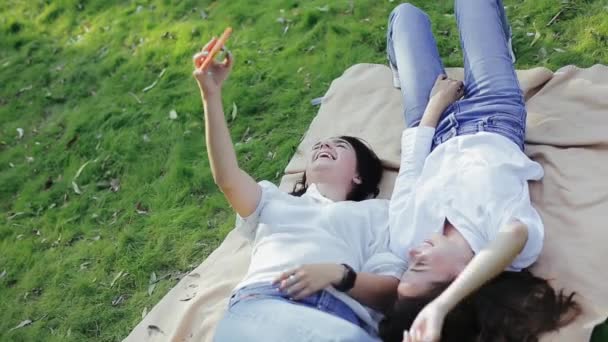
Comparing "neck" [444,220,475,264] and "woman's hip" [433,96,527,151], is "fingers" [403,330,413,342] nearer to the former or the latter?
"neck" [444,220,475,264]

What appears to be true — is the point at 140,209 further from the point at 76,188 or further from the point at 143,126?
the point at 143,126

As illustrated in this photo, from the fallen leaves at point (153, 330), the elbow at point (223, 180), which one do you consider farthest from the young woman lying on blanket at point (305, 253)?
the fallen leaves at point (153, 330)

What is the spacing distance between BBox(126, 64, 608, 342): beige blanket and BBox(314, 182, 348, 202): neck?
0.44 m

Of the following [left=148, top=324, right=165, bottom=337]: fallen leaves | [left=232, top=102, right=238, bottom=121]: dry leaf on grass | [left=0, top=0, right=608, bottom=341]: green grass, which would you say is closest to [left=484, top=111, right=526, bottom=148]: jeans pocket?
[left=0, top=0, right=608, bottom=341]: green grass

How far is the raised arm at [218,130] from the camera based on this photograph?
9.67 ft

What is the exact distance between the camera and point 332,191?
3.53 m

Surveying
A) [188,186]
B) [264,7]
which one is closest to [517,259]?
[188,186]

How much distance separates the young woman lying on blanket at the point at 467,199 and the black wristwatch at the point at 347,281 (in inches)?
8.4

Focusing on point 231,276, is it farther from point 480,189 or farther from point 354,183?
point 480,189

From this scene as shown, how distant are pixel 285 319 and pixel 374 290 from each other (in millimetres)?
480

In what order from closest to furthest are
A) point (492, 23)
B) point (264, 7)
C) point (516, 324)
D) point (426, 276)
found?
point (516, 324)
point (426, 276)
point (492, 23)
point (264, 7)

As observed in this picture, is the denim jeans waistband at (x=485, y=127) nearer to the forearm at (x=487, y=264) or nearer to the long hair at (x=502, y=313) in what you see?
the forearm at (x=487, y=264)

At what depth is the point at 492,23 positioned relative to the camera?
13.0ft

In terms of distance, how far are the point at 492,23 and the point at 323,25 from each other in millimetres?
2013
